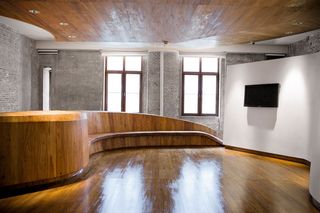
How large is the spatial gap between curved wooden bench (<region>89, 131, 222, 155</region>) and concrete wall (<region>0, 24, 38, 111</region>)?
367 centimetres

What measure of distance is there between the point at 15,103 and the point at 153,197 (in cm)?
710

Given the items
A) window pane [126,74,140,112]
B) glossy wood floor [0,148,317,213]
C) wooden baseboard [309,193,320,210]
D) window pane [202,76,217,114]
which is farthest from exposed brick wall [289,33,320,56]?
wooden baseboard [309,193,320,210]

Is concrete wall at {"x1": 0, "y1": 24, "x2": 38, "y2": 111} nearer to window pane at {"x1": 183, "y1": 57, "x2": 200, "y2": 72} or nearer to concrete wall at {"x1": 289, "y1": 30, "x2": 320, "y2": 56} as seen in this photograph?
window pane at {"x1": 183, "y1": 57, "x2": 200, "y2": 72}

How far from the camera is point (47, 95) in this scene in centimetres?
1100

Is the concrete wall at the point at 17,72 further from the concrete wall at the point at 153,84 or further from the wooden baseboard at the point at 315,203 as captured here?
the wooden baseboard at the point at 315,203

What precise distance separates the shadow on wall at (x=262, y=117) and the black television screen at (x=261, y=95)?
0.15 meters

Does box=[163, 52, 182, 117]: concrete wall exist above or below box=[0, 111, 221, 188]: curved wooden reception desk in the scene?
above

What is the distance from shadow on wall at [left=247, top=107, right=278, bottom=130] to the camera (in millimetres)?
6301

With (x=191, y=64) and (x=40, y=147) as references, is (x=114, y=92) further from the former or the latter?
(x=40, y=147)

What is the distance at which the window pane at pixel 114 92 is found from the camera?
1127cm

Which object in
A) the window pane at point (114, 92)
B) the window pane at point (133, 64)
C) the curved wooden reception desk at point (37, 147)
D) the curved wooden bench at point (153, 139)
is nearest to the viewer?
the curved wooden reception desk at point (37, 147)

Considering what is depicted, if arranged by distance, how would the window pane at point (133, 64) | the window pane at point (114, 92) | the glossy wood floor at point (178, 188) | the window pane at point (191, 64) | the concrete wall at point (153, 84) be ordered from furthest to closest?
the window pane at point (191, 64) → the window pane at point (133, 64) → the window pane at point (114, 92) → the concrete wall at point (153, 84) → the glossy wood floor at point (178, 188)

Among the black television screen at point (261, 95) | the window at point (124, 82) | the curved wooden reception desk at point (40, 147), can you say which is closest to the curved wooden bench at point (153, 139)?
the black television screen at point (261, 95)

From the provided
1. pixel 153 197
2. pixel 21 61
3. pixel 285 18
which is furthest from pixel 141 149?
pixel 21 61
